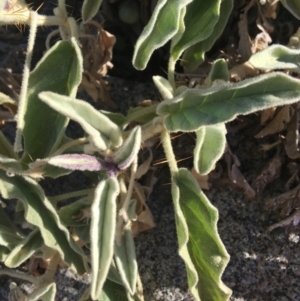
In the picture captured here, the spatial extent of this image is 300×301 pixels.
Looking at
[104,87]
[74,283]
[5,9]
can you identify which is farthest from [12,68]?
[74,283]

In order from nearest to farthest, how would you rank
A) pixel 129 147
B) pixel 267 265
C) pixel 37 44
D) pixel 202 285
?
pixel 129 147
pixel 202 285
pixel 267 265
pixel 37 44

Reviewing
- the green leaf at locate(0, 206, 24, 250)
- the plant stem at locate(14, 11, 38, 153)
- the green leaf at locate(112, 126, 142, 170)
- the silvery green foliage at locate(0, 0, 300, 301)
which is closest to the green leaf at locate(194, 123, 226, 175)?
the silvery green foliage at locate(0, 0, 300, 301)

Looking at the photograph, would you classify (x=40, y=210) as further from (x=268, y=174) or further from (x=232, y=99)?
(x=268, y=174)

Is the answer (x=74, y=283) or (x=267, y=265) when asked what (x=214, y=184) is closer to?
(x=267, y=265)

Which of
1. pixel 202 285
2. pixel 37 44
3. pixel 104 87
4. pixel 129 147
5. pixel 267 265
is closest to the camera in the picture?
pixel 129 147

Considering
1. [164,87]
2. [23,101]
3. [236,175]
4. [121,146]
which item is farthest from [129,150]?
[236,175]
